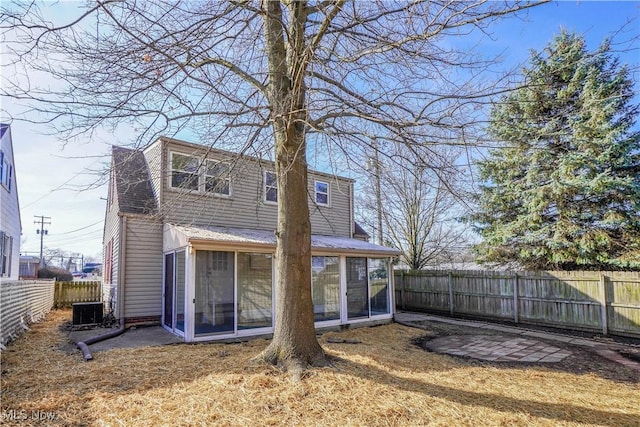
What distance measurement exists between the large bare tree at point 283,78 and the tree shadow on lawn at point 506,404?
3.41 ft

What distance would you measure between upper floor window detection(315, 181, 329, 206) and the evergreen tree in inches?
204

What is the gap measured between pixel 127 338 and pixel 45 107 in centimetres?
562

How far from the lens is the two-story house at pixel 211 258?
7.73 meters

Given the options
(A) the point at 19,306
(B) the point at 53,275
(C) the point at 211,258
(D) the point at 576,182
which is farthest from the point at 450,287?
(B) the point at 53,275

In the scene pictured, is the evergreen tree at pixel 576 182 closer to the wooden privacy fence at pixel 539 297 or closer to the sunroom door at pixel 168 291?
the wooden privacy fence at pixel 539 297

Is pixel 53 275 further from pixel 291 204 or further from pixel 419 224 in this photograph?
pixel 291 204

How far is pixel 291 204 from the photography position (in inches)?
213

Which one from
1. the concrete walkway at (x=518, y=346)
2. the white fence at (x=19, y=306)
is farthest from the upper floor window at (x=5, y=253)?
the concrete walkway at (x=518, y=346)

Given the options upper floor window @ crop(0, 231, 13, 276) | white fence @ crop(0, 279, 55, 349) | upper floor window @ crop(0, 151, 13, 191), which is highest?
upper floor window @ crop(0, 151, 13, 191)

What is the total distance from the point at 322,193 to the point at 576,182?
308 inches

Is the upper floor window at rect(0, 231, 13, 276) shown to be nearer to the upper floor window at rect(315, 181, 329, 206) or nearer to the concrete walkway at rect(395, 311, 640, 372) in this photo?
the upper floor window at rect(315, 181, 329, 206)

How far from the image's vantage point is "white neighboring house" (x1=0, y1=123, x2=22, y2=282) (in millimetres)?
11148

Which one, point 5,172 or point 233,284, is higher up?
point 5,172

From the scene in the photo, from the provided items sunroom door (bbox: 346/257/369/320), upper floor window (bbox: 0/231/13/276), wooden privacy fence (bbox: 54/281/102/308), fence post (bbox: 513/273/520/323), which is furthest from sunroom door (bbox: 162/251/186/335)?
fence post (bbox: 513/273/520/323)
